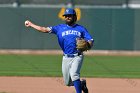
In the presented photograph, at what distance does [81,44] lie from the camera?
9.34 metres

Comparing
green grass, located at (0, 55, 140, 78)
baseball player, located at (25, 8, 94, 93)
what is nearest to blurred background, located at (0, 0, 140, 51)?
green grass, located at (0, 55, 140, 78)

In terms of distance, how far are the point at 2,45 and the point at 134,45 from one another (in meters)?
6.65

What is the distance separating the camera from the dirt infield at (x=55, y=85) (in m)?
11.9

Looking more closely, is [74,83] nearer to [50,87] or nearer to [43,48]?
[50,87]

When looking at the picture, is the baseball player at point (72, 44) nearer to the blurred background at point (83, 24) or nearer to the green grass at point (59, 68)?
the green grass at point (59, 68)

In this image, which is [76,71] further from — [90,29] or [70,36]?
[90,29]

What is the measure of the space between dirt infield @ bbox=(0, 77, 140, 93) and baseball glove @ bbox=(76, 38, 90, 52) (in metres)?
2.51

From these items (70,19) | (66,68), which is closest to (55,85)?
(66,68)

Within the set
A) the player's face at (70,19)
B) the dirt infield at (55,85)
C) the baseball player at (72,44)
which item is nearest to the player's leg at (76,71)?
the baseball player at (72,44)

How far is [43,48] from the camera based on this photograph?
26.8 m

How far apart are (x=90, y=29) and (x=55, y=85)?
1388cm

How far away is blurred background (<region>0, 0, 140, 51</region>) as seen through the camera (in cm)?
2662

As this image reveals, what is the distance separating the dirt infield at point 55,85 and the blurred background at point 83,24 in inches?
474

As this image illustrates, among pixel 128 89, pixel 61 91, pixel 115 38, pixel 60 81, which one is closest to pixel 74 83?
pixel 61 91
